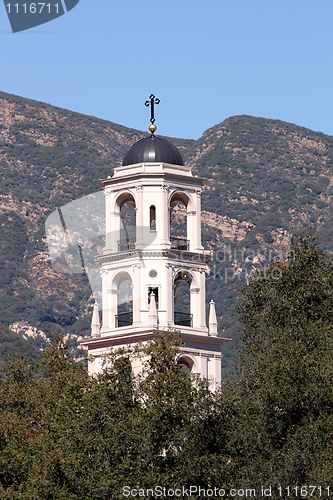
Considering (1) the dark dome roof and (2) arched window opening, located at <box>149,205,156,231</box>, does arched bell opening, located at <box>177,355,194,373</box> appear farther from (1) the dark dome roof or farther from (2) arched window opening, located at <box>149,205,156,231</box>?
(1) the dark dome roof

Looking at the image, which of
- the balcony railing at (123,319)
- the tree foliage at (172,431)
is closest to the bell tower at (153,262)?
the balcony railing at (123,319)

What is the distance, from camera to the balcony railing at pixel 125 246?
71312mm

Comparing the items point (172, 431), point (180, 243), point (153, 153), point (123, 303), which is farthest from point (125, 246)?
point (172, 431)

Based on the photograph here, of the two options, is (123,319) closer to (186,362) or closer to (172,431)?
(186,362)

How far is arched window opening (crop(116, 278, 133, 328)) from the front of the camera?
71062mm

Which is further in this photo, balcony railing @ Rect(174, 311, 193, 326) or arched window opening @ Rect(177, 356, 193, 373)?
balcony railing @ Rect(174, 311, 193, 326)

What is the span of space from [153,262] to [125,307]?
4.80 metres

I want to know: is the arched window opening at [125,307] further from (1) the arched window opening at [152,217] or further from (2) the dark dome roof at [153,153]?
(2) the dark dome roof at [153,153]

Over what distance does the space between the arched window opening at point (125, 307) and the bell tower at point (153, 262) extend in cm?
4

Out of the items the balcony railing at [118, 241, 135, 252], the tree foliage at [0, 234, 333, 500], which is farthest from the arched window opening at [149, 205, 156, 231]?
the tree foliage at [0, 234, 333, 500]

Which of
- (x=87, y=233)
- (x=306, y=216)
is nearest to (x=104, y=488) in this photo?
(x=87, y=233)

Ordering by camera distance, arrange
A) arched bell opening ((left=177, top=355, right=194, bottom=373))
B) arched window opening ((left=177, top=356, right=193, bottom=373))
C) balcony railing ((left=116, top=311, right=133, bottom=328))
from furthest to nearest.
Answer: balcony railing ((left=116, top=311, right=133, bottom=328)) → arched window opening ((left=177, top=356, right=193, bottom=373)) → arched bell opening ((left=177, top=355, right=194, bottom=373))

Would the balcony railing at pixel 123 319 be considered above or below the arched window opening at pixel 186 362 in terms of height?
above

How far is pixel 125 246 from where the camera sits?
2830 inches
